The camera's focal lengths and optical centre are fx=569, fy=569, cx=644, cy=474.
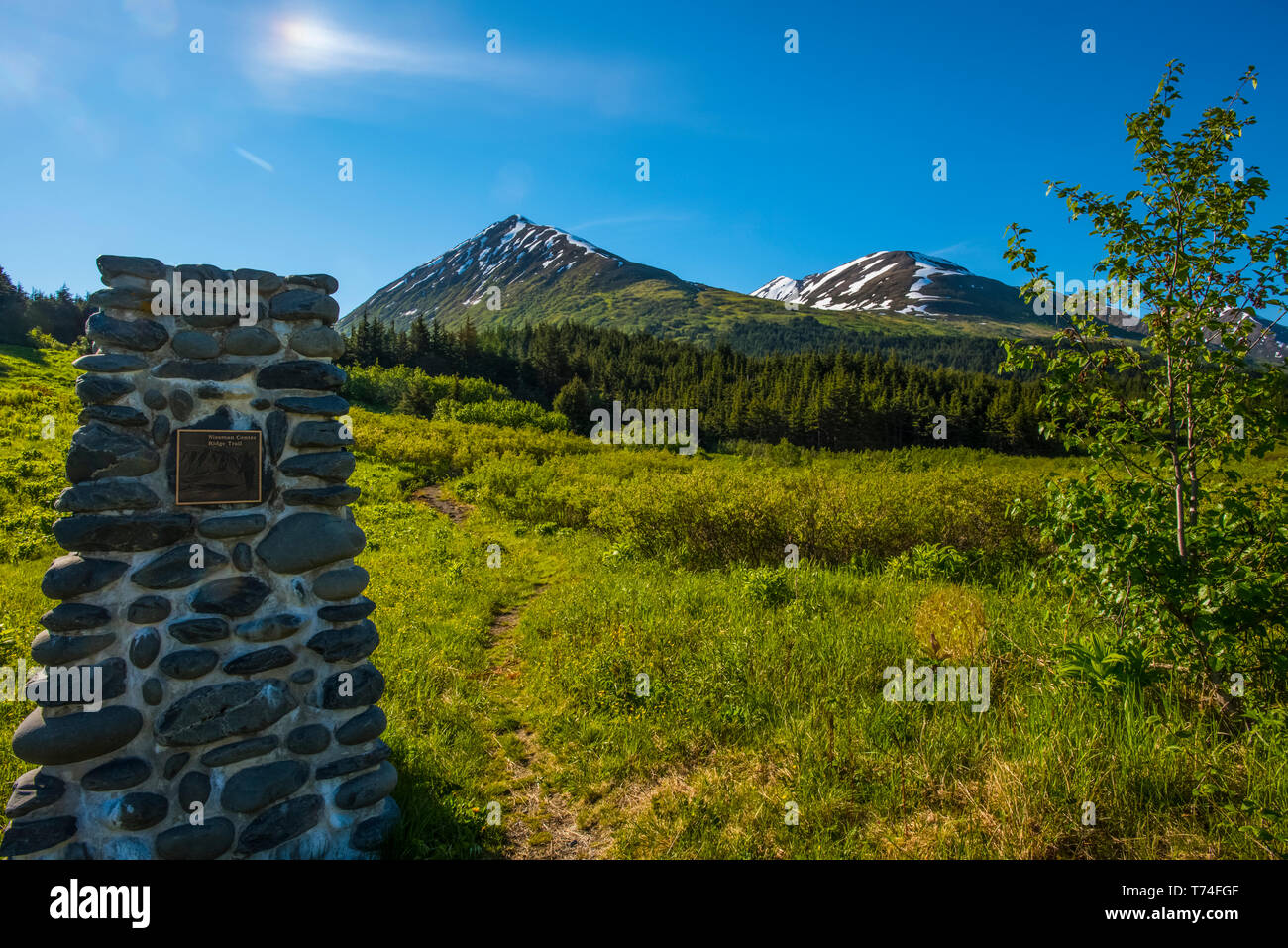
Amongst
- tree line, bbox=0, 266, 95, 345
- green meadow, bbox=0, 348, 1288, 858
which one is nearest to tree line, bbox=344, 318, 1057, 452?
tree line, bbox=0, 266, 95, 345

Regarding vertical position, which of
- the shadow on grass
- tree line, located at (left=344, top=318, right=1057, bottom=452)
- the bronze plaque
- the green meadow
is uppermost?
tree line, located at (left=344, top=318, right=1057, bottom=452)

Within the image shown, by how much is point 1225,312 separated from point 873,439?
196ft

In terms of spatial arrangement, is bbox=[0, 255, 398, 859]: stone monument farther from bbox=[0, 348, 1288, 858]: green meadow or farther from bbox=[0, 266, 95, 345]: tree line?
bbox=[0, 266, 95, 345]: tree line

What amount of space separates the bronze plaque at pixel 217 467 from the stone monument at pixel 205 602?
0.04 feet

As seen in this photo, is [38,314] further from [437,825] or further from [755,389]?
[437,825]

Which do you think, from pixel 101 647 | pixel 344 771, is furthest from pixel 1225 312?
pixel 101 647

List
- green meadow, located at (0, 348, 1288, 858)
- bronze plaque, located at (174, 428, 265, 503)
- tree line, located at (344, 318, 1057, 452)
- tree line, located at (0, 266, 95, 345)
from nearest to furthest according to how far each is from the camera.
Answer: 1. bronze plaque, located at (174, 428, 265, 503)
2. green meadow, located at (0, 348, 1288, 858)
3. tree line, located at (0, 266, 95, 345)
4. tree line, located at (344, 318, 1057, 452)

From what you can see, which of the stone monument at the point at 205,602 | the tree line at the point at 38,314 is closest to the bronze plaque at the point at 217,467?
the stone monument at the point at 205,602

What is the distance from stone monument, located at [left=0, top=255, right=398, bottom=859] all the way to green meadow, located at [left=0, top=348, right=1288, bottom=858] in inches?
38.5

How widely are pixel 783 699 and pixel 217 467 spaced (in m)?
4.76

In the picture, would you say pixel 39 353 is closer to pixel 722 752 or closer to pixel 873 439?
pixel 722 752

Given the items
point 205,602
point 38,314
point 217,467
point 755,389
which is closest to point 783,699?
point 205,602

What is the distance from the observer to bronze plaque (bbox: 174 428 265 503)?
3.42 m
